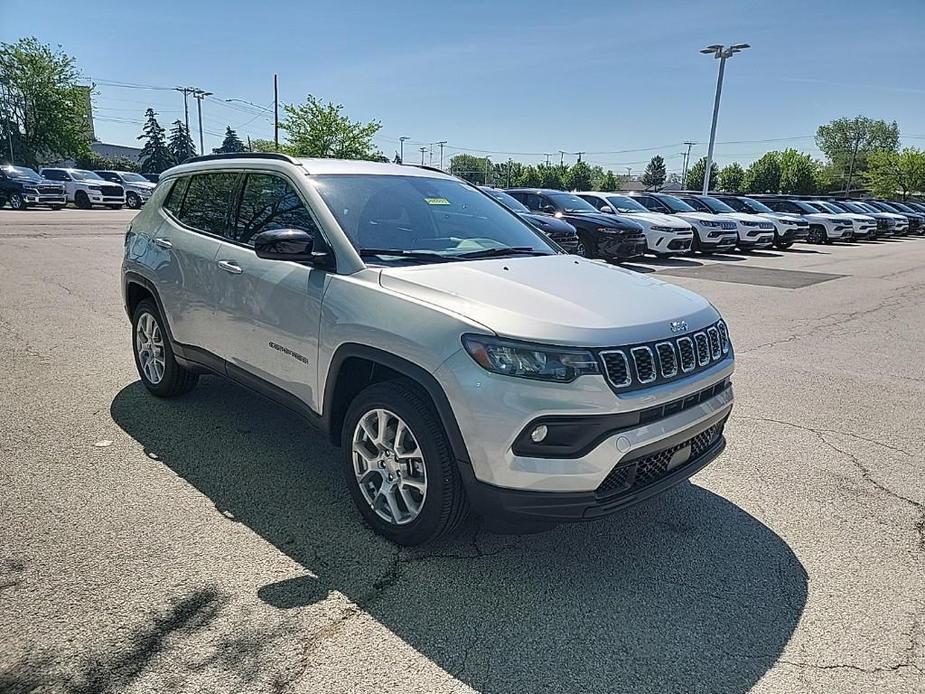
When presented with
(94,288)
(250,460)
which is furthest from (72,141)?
(250,460)

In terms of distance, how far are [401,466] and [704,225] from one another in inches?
649

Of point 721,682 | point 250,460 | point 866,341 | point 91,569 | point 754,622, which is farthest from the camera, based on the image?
point 866,341

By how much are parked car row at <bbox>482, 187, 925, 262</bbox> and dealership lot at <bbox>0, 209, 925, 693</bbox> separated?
6.10m

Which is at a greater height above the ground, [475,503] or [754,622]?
[475,503]

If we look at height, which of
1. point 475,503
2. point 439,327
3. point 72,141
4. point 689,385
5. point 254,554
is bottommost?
point 254,554

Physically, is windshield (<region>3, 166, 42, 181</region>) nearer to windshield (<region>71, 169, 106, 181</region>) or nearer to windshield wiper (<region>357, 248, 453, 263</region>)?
windshield (<region>71, 169, 106, 181</region>)

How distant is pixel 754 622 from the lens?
2.70 meters

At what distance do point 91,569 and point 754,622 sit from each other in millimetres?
2771

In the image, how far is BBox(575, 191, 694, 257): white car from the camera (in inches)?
626

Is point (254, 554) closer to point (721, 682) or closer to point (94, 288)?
point (721, 682)

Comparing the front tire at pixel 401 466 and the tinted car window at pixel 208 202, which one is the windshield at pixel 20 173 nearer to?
the tinted car window at pixel 208 202

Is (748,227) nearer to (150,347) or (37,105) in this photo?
(150,347)

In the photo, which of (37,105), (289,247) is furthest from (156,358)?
(37,105)

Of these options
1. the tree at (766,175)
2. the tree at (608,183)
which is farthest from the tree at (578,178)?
the tree at (766,175)
